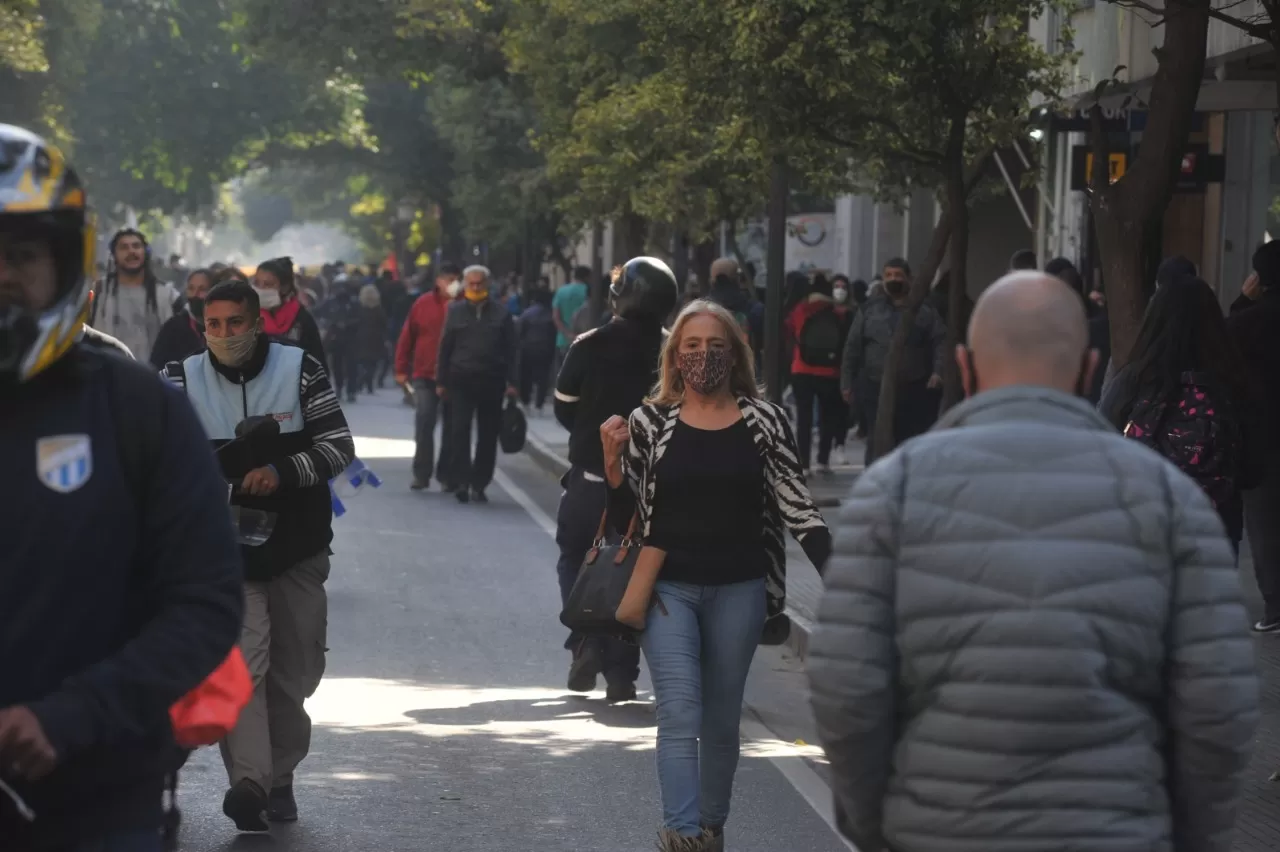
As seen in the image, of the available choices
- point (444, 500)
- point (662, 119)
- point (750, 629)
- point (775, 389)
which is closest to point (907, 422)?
point (775, 389)

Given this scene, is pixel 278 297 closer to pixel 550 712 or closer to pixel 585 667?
pixel 585 667

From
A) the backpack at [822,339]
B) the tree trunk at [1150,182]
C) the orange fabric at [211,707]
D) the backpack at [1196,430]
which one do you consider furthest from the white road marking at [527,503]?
the orange fabric at [211,707]

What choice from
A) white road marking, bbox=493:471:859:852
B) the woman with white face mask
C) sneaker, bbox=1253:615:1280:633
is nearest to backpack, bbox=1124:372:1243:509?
white road marking, bbox=493:471:859:852

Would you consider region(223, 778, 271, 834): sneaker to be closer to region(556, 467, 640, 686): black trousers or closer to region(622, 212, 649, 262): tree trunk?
region(556, 467, 640, 686): black trousers

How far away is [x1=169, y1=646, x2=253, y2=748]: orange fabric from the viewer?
10.1 feet

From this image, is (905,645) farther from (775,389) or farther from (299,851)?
(775,389)

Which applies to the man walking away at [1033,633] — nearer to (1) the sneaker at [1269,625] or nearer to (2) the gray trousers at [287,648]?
(2) the gray trousers at [287,648]

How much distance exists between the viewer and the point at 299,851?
6.75 meters

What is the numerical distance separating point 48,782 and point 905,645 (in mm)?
1282

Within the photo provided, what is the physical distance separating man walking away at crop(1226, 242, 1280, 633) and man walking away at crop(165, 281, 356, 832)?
5186 mm

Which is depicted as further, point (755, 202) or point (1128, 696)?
point (755, 202)

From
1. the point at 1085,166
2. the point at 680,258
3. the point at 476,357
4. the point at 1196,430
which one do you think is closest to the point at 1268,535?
the point at 1196,430

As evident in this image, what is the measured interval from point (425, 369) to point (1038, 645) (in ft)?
51.7

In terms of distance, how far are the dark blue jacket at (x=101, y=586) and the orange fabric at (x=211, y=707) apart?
0.10 ft
